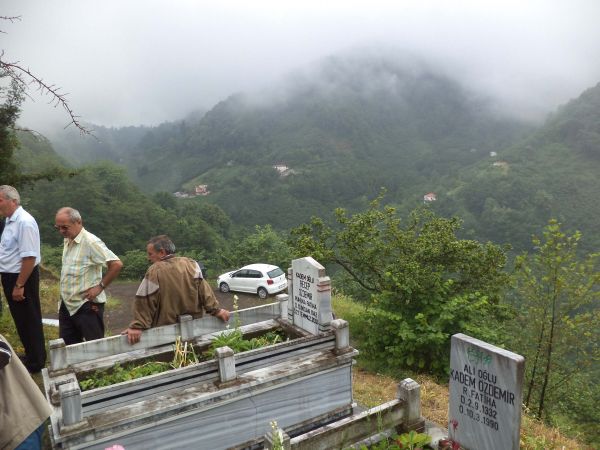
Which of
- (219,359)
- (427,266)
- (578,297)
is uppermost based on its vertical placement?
(219,359)

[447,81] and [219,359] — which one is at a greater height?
[447,81]

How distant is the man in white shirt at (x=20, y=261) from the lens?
4598mm

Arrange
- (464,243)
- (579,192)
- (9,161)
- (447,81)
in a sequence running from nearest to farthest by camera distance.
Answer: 1. (464,243)
2. (9,161)
3. (579,192)
4. (447,81)

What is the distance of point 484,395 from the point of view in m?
3.90

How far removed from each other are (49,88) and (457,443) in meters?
4.23

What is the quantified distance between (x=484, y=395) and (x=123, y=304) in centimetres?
1373

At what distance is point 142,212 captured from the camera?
4750 centimetres

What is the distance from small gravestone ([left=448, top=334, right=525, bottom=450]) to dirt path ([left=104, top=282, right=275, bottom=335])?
7.81m

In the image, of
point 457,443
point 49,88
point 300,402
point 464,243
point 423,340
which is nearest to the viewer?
point 49,88

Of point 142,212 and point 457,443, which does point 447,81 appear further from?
point 457,443

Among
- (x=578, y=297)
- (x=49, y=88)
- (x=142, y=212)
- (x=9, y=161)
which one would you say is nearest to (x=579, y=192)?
(x=142, y=212)

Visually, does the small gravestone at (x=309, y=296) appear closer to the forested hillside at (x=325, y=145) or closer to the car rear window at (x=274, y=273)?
the car rear window at (x=274, y=273)

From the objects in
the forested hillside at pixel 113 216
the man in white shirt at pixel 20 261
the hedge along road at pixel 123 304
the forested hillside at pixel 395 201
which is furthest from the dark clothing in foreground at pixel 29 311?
the forested hillside at pixel 113 216

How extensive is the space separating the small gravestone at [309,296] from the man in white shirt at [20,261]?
2773mm
